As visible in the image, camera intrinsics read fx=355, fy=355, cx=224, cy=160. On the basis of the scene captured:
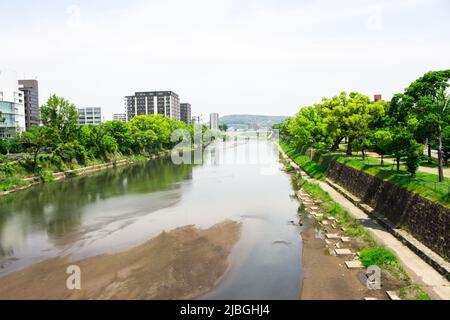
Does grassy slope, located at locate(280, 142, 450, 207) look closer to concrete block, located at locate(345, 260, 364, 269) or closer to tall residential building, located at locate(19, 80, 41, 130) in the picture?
concrete block, located at locate(345, 260, 364, 269)

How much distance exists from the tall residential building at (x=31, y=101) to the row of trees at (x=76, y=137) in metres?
34.7

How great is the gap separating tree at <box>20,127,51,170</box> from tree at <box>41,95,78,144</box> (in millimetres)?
3039

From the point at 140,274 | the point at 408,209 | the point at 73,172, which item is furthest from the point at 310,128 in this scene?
the point at 140,274

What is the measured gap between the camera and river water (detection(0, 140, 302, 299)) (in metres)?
16.6

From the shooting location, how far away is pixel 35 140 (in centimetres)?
4328

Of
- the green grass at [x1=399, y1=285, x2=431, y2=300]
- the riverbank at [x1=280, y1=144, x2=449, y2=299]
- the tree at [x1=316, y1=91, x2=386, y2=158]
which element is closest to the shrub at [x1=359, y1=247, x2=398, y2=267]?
the riverbank at [x1=280, y1=144, x2=449, y2=299]

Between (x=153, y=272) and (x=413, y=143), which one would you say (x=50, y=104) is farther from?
(x=413, y=143)

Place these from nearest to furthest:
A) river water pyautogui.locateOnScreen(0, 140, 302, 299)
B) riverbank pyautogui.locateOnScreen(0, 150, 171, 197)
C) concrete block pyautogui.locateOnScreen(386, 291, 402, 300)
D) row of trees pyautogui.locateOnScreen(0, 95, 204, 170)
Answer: concrete block pyautogui.locateOnScreen(386, 291, 402, 300)
river water pyautogui.locateOnScreen(0, 140, 302, 299)
riverbank pyautogui.locateOnScreen(0, 150, 171, 197)
row of trees pyautogui.locateOnScreen(0, 95, 204, 170)

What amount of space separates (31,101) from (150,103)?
60169 millimetres

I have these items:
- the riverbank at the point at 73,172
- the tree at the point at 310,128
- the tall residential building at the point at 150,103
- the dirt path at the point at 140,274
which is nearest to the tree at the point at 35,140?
the riverbank at the point at 73,172

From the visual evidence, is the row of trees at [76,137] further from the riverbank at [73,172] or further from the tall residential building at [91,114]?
the tall residential building at [91,114]

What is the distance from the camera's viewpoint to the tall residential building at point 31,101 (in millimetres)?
100062

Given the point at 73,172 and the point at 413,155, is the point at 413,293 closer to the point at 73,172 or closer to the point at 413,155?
the point at 413,155

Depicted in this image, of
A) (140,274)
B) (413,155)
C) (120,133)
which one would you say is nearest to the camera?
(140,274)
